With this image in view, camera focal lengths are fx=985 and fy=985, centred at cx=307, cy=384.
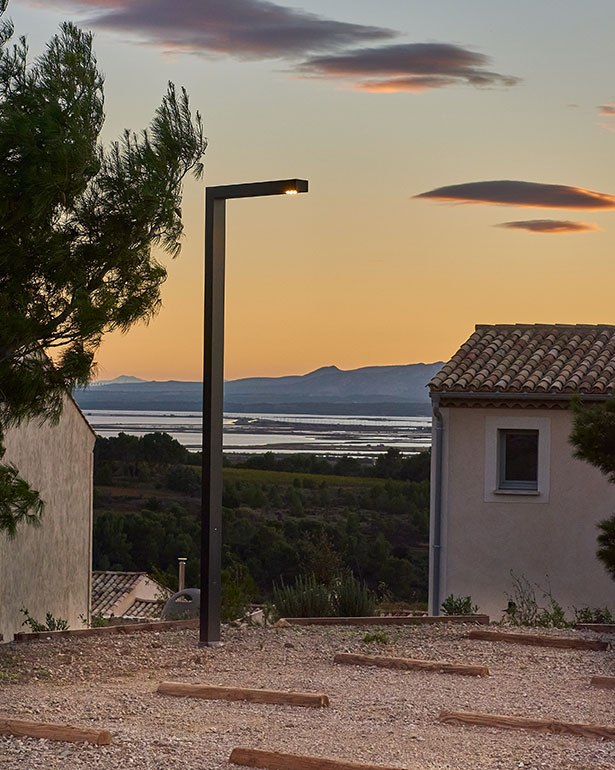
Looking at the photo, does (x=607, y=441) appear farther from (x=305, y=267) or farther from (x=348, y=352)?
(x=348, y=352)

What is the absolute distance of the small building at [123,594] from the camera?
28.3 m

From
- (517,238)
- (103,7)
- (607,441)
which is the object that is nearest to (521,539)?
(517,238)

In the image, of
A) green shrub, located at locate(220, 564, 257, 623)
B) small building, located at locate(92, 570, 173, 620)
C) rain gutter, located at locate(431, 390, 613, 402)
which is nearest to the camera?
green shrub, located at locate(220, 564, 257, 623)

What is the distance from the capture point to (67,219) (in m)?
7.13

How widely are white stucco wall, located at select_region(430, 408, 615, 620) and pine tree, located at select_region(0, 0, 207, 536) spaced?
9062 mm

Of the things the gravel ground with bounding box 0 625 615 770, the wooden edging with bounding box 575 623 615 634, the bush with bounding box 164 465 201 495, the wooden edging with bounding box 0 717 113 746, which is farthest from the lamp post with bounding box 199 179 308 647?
the bush with bounding box 164 465 201 495

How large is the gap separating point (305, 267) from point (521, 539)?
684 cm

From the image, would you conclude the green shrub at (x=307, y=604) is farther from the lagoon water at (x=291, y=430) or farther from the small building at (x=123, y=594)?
the lagoon water at (x=291, y=430)

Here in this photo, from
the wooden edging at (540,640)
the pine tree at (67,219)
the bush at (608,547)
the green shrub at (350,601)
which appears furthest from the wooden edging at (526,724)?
the green shrub at (350,601)

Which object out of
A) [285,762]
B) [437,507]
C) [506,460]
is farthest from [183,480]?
[285,762]

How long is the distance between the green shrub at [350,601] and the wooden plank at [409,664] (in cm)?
289

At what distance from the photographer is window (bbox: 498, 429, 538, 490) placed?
1552 cm

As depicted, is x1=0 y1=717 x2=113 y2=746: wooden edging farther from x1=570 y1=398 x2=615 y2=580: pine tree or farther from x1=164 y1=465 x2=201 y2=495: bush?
x1=164 y1=465 x2=201 y2=495: bush

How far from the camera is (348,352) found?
26.3 m
